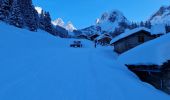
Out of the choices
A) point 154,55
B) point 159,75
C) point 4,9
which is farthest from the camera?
point 4,9

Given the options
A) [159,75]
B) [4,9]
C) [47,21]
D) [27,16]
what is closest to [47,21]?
[47,21]

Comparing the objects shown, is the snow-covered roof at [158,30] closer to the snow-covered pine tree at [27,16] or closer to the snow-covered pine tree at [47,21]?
the snow-covered pine tree at [27,16]

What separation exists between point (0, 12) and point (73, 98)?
5414 centimetres

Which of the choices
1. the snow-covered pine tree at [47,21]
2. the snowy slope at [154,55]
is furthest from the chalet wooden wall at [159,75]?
the snow-covered pine tree at [47,21]

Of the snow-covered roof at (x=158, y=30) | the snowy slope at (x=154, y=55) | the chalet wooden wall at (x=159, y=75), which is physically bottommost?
the chalet wooden wall at (x=159, y=75)

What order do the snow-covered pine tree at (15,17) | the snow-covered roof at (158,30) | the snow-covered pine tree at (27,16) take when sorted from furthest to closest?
the snow-covered pine tree at (27,16) < the snow-covered pine tree at (15,17) < the snow-covered roof at (158,30)

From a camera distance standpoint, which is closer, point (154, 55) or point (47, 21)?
point (154, 55)

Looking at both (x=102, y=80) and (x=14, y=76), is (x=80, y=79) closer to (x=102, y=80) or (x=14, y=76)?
(x=102, y=80)

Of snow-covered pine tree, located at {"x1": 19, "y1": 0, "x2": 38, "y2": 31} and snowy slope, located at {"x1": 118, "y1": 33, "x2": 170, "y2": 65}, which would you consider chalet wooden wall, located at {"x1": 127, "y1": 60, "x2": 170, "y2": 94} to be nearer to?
snowy slope, located at {"x1": 118, "y1": 33, "x2": 170, "y2": 65}

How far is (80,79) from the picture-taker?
14648 millimetres

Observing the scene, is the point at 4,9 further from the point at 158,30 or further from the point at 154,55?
the point at 154,55

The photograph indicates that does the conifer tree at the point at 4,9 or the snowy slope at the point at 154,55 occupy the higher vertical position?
the conifer tree at the point at 4,9

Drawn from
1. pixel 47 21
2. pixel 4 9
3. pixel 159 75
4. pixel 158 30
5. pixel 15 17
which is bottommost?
pixel 159 75

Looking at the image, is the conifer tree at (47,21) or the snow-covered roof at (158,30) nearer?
the snow-covered roof at (158,30)
